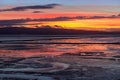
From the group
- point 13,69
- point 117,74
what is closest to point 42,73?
point 13,69

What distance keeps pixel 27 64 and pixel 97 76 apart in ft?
17.5

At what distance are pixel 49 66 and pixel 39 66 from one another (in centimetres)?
49

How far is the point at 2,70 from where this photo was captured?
730 inches

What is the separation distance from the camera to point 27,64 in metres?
21.1

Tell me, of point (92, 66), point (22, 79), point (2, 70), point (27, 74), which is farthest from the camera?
point (92, 66)

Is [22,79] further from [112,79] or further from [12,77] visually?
[112,79]

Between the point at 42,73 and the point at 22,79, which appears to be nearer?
the point at 22,79

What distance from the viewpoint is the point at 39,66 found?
2017 cm

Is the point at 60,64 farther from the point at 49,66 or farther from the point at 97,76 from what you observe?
the point at 97,76

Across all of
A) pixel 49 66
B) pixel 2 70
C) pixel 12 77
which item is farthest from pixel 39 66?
pixel 12 77

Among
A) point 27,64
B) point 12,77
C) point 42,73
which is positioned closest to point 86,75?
point 42,73

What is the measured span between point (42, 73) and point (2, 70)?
2.04 meters

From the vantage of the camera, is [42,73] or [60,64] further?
[60,64]

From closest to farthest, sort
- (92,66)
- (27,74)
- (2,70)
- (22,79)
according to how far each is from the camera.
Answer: (22,79), (27,74), (2,70), (92,66)
